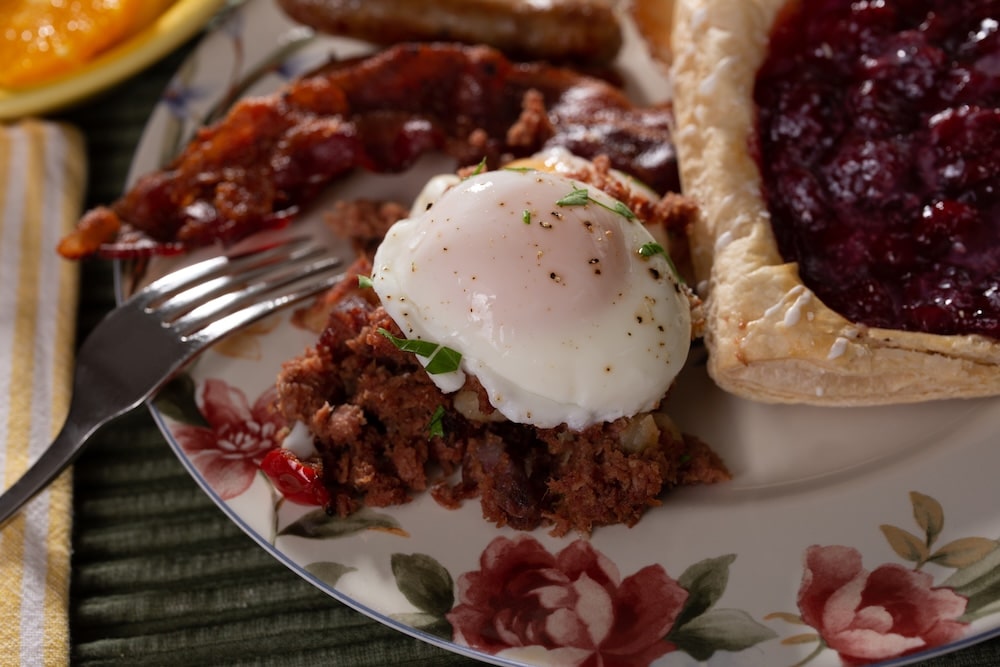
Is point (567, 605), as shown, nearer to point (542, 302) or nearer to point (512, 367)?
point (512, 367)

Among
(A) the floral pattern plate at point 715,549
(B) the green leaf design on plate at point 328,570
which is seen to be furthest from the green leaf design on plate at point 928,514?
(B) the green leaf design on plate at point 328,570

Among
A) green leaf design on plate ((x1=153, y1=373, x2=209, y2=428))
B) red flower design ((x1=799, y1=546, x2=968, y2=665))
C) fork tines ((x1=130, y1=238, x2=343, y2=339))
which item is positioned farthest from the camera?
fork tines ((x1=130, y1=238, x2=343, y2=339))

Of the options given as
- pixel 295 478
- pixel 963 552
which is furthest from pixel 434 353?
pixel 963 552

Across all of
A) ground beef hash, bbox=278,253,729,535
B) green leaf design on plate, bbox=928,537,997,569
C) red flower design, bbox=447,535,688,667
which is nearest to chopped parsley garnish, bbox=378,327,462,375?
ground beef hash, bbox=278,253,729,535

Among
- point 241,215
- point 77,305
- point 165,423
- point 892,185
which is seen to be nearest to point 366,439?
point 165,423

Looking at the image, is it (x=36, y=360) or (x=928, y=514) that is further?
(x=36, y=360)

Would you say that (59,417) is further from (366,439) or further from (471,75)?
(471,75)

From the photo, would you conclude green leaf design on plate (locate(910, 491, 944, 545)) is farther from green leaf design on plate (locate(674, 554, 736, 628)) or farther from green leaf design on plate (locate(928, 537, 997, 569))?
green leaf design on plate (locate(674, 554, 736, 628))
